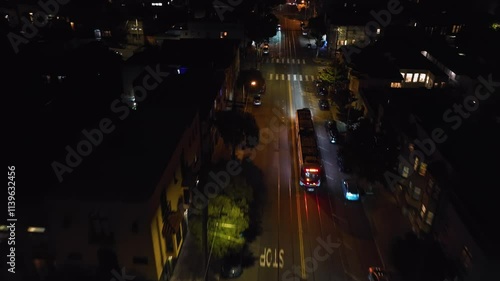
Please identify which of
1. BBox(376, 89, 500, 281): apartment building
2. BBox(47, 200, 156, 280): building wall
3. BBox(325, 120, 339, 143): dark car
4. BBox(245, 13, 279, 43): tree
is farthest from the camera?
BBox(245, 13, 279, 43): tree

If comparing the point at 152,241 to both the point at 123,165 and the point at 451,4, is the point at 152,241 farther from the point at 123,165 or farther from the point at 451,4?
the point at 451,4

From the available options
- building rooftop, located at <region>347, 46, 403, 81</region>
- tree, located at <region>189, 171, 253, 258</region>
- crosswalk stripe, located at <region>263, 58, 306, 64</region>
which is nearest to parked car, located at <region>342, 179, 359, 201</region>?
tree, located at <region>189, 171, 253, 258</region>

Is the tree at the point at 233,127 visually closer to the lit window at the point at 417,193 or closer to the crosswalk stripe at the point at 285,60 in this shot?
the lit window at the point at 417,193

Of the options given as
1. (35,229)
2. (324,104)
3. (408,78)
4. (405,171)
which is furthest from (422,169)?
(408,78)

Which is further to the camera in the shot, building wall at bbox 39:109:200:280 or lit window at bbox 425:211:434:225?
lit window at bbox 425:211:434:225

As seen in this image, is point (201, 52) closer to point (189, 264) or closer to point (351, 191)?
point (351, 191)

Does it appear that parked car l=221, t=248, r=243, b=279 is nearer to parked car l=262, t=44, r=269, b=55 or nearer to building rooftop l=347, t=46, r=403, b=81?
building rooftop l=347, t=46, r=403, b=81

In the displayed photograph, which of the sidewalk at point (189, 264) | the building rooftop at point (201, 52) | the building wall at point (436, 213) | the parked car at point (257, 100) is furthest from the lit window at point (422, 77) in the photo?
the sidewalk at point (189, 264)

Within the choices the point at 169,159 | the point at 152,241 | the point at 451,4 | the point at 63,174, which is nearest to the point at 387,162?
the point at 169,159
